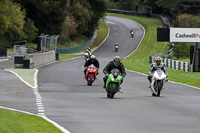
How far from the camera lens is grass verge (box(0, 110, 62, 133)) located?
10180mm

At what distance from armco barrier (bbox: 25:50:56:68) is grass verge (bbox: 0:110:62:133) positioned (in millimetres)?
30610

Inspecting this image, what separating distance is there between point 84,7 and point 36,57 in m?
49.9

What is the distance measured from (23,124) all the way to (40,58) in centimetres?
3763

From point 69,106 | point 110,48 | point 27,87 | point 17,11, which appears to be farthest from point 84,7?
point 69,106

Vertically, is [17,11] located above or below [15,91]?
above

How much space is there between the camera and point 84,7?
9525cm

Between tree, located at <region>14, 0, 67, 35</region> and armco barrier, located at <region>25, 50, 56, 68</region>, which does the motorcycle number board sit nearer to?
armco barrier, located at <region>25, 50, 56, 68</region>

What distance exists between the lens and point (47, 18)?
275 feet

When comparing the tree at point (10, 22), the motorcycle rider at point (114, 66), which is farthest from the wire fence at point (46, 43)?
the motorcycle rider at point (114, 66)

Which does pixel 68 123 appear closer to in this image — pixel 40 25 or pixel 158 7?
pixel 40 25

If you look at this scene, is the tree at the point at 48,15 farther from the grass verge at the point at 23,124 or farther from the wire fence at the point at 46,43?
the grass verge at the point at 23,124

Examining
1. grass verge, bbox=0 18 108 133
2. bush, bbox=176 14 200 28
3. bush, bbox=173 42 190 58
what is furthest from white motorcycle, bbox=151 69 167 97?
bush, bbox=176 14 200 28

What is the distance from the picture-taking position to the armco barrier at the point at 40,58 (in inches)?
1735

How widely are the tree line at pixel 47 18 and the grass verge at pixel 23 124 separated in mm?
53184
